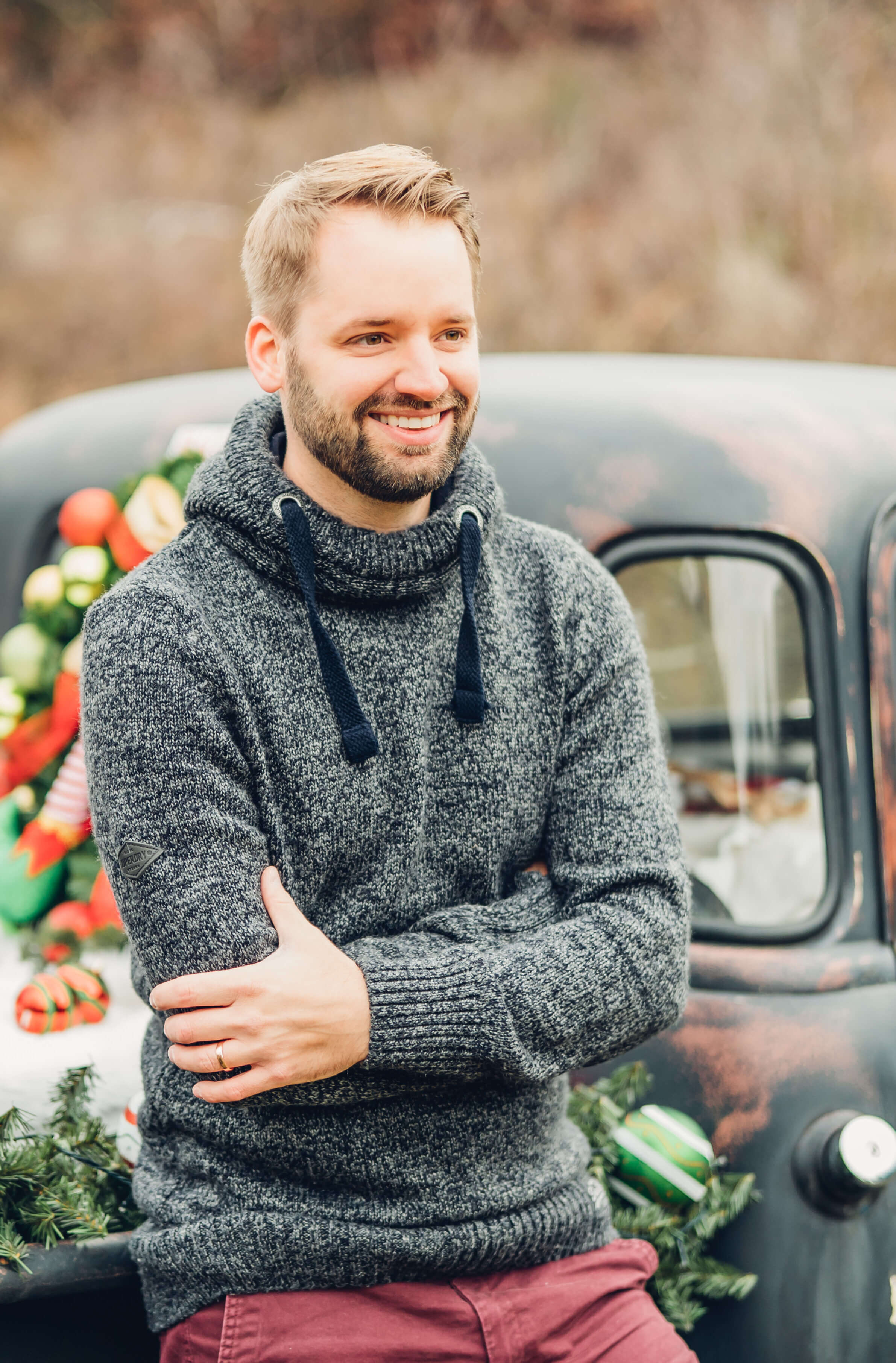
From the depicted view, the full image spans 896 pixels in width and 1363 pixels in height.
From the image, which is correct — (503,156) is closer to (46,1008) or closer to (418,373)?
(46,1008)

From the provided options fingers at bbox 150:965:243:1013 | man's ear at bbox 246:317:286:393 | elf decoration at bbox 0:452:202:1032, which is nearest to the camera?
fingers at bbox 150:965:243:1013

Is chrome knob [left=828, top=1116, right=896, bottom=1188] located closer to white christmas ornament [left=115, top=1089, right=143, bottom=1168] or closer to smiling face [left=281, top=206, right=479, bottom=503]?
white christmas ornament [left=115, top=1089, right=143, bottom=1168]

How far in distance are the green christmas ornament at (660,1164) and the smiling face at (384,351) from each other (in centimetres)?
117

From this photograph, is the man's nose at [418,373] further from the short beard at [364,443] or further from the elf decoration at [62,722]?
the elf decoration at [62,722]

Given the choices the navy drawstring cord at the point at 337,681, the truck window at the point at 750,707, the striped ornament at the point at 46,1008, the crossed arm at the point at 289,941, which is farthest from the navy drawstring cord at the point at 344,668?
the striped ornament at the point at 46,1008

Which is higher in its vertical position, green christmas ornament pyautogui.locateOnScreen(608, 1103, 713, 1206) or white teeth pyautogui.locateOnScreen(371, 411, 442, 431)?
white teeth pyautogui.locateOnScreen(371, 411, 442, 431)

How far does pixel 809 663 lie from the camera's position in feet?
8.18

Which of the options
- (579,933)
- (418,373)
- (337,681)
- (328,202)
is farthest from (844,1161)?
(328,202)

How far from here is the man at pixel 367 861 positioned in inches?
59.9

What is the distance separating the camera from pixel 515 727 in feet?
5.70

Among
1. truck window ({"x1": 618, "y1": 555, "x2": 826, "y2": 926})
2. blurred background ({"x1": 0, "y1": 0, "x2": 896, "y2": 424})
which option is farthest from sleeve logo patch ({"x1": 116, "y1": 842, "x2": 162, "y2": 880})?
blurred background ({"x1": 0, "y1": 0, "x2": 896, "y2": 424})

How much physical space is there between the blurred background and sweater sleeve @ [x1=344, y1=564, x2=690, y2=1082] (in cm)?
1332

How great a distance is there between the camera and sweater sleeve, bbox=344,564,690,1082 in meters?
1.55

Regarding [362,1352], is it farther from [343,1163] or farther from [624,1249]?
[624,1249]
